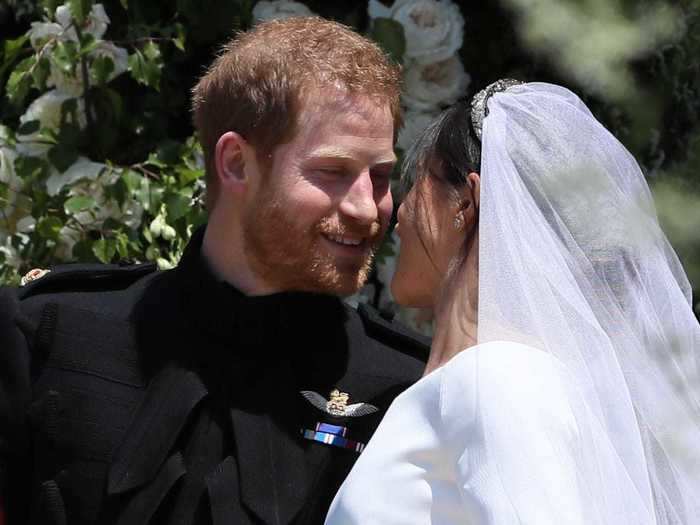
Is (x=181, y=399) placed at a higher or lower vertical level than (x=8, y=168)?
higher

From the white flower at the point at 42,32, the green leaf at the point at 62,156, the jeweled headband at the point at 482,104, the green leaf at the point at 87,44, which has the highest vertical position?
the jeweled headband at the point at 482,104

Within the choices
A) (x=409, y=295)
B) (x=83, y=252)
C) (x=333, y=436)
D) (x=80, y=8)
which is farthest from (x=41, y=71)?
(x=409, y=295)

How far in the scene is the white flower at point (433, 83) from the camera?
249cm

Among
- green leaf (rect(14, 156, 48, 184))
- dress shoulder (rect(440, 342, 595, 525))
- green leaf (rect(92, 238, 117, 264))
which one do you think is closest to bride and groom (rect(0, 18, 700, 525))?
dress shoulder (rect(440, 342, 595, 525))

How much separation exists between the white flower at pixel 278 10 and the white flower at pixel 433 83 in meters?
0.28

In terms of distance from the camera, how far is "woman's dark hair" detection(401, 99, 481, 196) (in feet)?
4.41

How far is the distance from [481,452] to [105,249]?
1428 millimetres

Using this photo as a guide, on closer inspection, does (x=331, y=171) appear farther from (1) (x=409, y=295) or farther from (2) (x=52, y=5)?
(2) (x=52, y=5)

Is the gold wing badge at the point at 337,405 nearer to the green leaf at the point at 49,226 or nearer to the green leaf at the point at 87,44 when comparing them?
the green leaf at the point at 49,226

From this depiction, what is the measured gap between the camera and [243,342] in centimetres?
178

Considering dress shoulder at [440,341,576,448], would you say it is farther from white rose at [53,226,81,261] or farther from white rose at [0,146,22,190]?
white rose at [0,146,22,190]

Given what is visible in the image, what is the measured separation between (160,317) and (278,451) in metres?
0.32

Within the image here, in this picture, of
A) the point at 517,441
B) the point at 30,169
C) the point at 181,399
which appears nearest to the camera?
the point at 517,441

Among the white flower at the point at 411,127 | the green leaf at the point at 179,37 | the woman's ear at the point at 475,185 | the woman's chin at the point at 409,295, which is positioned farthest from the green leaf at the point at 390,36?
the woman's ear at the point at 475,185
